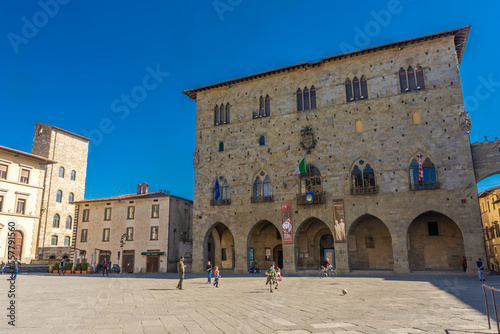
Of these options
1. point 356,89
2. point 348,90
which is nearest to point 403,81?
point 356,89

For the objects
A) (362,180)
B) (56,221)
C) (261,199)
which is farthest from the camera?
(56,221)

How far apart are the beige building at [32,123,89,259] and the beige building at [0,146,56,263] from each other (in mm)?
2510

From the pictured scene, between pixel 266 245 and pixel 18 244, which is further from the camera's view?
pixel 18 244

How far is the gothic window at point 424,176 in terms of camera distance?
27.3 metres

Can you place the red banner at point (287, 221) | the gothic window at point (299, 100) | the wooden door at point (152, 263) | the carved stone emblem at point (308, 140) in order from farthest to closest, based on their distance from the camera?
the wooden door at point (152, 263) → the gothic window at point (299, 100) → the carved stone emblem at point (308, 140) → the red banner at point (287, 221)

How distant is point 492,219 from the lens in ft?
138

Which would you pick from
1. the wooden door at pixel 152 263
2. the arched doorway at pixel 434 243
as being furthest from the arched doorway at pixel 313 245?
the wooden door at pixel 152 263

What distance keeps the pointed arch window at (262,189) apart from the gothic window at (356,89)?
9813 mm

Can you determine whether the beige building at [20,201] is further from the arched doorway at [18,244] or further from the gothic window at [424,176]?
the gothic window at [424,176]

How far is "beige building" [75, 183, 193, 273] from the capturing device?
38031 mm

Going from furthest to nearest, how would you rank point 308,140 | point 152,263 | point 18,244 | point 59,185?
point 59,185 < point 18,244 < point 152,263 < point 308,140

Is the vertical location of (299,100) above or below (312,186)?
above

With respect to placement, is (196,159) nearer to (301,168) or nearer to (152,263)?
(301,168)

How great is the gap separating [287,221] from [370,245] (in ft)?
24.4
